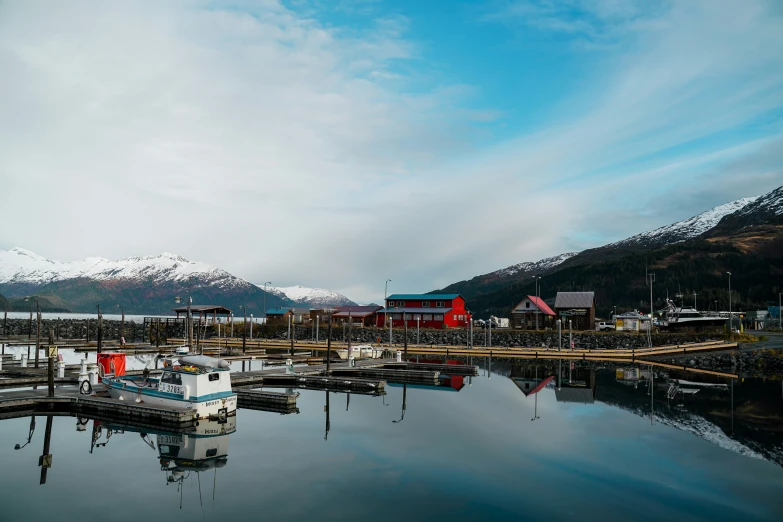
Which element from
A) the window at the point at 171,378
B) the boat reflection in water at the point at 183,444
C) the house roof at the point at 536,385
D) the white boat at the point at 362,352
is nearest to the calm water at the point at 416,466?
the boat reflection in water at the point at 183,444

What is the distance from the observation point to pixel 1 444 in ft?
83.2

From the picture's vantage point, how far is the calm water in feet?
61.0

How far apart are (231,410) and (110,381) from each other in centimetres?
780

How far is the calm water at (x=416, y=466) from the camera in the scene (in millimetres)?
18594

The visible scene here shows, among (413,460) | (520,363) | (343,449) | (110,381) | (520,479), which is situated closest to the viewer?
(520,479)

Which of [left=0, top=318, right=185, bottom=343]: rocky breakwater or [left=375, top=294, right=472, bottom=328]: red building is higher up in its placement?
[left=375, top=294, right=472, bottom=328]: red building

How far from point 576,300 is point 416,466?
83.8 metres

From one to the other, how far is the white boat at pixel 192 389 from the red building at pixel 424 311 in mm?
72185

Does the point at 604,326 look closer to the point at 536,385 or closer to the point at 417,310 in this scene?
the point at 417,310

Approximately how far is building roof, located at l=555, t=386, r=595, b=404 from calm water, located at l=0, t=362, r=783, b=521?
4602mm

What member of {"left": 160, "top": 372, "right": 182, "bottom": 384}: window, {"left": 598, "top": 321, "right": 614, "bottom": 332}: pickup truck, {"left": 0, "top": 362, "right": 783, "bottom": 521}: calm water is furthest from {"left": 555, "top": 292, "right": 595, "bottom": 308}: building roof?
{"left": 160, "top": 372, "right": 182, "bottom": 384}: window

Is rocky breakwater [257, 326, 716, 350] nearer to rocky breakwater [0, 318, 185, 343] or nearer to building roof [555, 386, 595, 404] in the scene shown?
rocky breakwater [0, 318, 185, 343]

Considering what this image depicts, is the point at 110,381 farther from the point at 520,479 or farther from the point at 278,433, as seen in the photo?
the point at 520,479

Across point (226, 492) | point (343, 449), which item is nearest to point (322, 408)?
point (343, 449)
